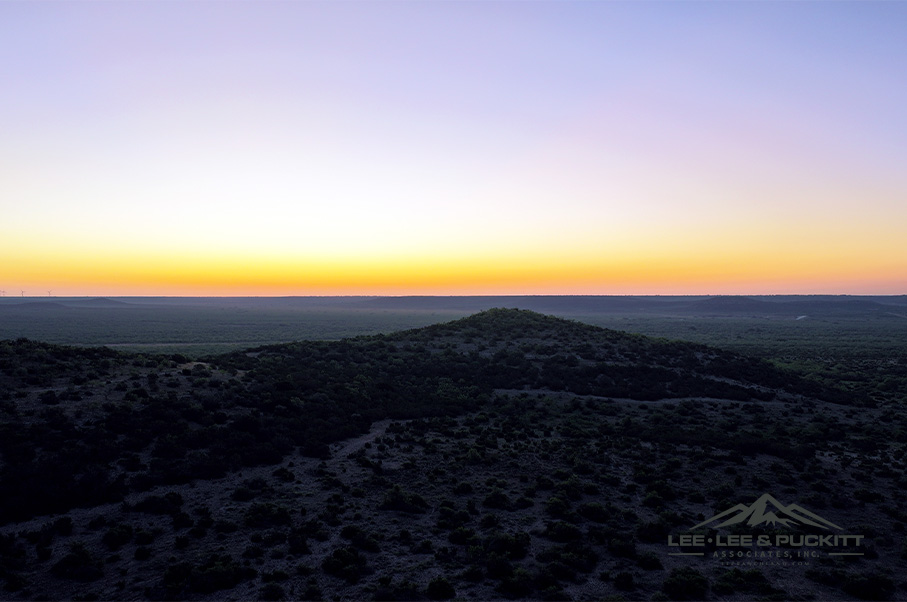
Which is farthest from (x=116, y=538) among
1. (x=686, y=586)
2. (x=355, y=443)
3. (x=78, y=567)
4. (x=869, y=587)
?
(x=869, y=587)

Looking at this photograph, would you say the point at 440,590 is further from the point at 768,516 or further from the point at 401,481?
the point at 768,516

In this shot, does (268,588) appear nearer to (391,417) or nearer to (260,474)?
(260,474)

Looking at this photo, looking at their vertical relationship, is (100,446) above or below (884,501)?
above

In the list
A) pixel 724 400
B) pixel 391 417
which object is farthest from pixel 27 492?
pixel 724 400

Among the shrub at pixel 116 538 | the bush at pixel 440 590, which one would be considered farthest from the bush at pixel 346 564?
the shrub at pixel 116 538

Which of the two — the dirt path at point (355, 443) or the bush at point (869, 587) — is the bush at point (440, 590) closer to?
the bush at point (869, 587)

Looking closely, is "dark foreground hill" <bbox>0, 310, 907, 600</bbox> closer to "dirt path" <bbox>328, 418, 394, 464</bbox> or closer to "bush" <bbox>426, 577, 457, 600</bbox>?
Result: "bush" <bbox>426, 577, 457, 600</bbox>
